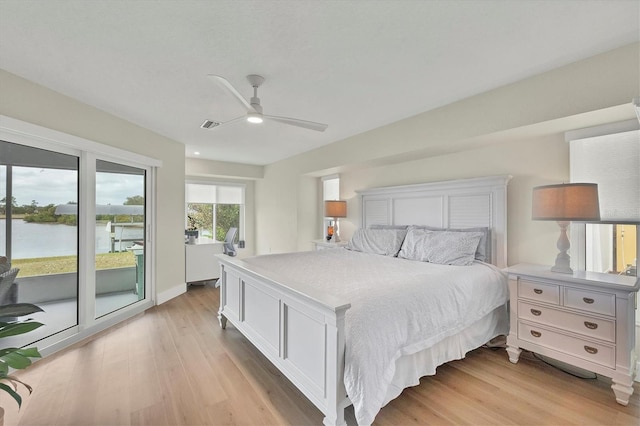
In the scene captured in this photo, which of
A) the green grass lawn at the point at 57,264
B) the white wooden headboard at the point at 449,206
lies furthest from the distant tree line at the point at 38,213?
the white wooden headboard at the point at 449,206

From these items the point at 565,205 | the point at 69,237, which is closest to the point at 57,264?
the point at 69,237

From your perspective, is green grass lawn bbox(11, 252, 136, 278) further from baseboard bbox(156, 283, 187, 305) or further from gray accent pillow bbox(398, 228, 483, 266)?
gray accent pillow bbox(398, 228, 483, 266)

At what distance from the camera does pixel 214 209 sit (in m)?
6.50

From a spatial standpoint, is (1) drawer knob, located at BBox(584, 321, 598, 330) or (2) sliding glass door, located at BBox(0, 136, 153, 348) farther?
(2) sliding glass door, located at BBox(0, 136, 153, 348)

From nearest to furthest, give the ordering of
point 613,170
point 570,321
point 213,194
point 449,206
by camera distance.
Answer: point 570,321
point 613,170
point 449,206
point 213,194

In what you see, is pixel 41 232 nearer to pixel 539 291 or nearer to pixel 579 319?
pixel 539 291

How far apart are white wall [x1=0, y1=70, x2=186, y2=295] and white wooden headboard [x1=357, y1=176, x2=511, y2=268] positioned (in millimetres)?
2956

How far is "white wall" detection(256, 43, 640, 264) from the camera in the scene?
206cm

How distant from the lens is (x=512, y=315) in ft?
8.04

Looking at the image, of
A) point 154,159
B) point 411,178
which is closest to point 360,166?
point 411,178

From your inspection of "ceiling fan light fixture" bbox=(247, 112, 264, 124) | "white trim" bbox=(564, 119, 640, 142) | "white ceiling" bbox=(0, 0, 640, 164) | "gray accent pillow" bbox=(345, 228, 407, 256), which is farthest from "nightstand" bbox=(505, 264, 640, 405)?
"ceiling fan light fixture" bbox=(247, 112, 264, 124)

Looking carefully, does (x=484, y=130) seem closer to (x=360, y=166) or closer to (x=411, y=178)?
(x=411, y=178)

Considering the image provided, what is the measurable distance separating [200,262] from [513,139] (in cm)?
486

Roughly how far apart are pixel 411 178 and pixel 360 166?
81cm
